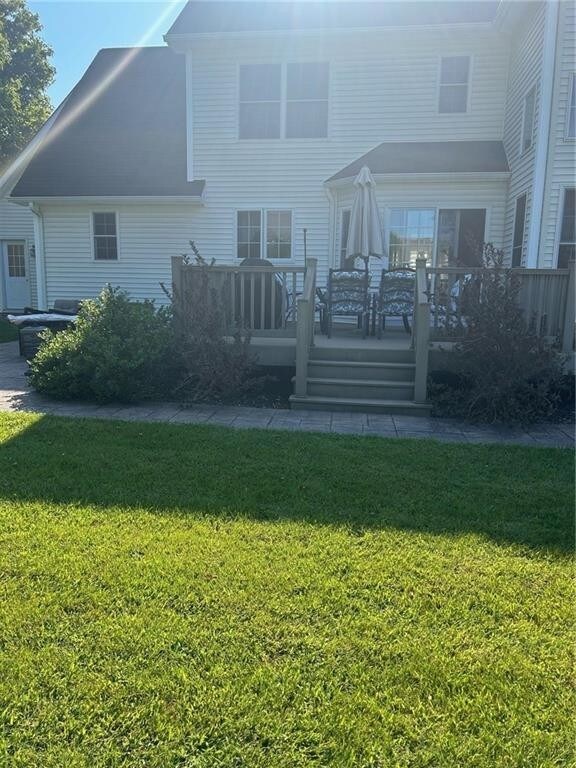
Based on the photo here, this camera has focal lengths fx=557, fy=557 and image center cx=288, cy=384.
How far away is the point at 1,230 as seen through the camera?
19000mm

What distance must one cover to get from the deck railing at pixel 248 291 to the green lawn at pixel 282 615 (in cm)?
330

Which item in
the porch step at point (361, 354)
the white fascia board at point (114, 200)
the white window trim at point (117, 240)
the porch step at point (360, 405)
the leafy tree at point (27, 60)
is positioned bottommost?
the porch step at point (360, 405)

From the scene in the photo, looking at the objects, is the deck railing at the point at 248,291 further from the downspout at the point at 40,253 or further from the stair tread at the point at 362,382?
the downspout at the point at 40,253

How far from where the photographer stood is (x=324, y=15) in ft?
39.1

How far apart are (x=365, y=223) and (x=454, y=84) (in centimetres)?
499

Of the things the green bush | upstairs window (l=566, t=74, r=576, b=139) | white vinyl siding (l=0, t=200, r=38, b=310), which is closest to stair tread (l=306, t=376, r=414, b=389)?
the green bush

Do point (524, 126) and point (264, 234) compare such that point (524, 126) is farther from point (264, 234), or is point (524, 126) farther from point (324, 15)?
point (264, 234)

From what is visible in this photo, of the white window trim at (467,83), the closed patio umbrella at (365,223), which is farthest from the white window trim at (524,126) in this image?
the closed patio umbrella at (365,223)

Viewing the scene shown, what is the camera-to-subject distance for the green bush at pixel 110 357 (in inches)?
264

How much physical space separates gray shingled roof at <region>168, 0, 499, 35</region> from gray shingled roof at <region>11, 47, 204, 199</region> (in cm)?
264

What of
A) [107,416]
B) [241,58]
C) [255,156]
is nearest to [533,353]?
[107,416]

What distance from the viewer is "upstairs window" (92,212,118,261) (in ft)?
43.9

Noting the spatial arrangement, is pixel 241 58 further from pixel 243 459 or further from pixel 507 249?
A: pixel 243 459

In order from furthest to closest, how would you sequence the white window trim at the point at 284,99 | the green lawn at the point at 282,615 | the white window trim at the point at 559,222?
the white window trim at the point at 284,99
the white window trim at the point at 559,222
the green lawn at the point at 282,615
